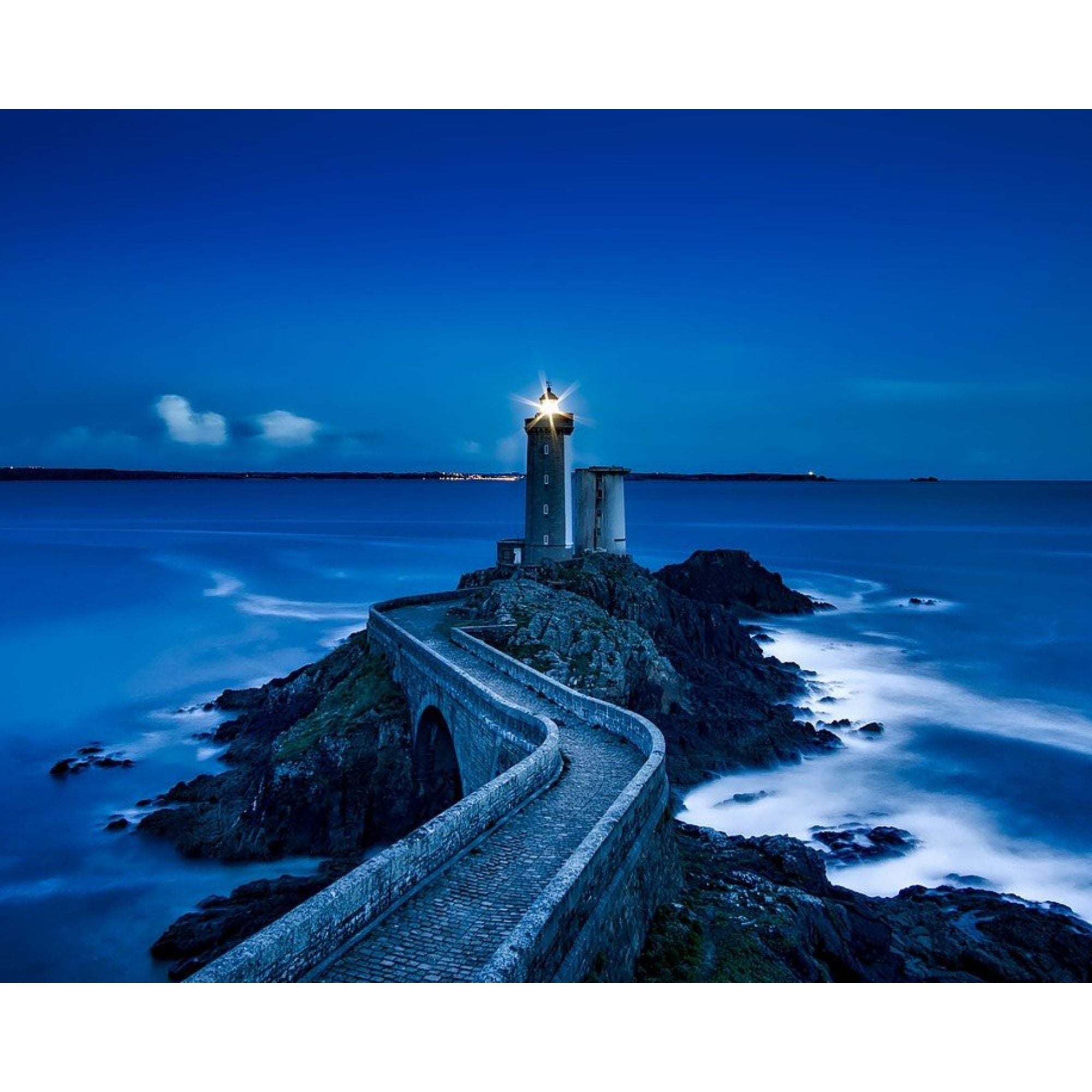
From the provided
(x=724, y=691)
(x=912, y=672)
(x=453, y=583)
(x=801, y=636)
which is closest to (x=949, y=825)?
(x=724, y=691)

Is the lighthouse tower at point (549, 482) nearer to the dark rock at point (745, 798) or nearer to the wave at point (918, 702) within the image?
the wave at point (918, 702)

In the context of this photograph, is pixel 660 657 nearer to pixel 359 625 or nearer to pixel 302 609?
pixel 359 625

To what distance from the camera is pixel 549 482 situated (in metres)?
31.7

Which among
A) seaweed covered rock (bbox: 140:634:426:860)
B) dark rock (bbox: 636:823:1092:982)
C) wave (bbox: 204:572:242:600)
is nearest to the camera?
dark rock (bbox: 636:823:1092:982)

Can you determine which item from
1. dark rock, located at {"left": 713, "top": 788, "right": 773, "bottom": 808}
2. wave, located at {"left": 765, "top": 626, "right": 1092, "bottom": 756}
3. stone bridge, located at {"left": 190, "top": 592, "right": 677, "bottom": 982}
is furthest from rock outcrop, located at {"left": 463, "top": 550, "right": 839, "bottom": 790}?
stone bridge, located at {"left": 190, "top": 592, "right": 677, "bottom": 982}

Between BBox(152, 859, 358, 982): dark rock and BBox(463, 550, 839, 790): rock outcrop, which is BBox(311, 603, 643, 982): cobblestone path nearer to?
BBox(152, 859, 358, 982): dark rock

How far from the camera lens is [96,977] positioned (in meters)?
15.0

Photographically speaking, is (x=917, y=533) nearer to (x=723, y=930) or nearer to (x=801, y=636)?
(x=801, y=636)

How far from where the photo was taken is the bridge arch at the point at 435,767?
63.4ft

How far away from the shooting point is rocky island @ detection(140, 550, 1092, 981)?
40.3ft

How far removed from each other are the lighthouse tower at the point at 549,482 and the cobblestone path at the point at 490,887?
685 inches

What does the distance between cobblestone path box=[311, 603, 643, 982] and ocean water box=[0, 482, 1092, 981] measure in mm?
7304

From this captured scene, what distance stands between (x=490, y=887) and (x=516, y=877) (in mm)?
362

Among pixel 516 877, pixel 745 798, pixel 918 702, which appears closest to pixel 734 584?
pixel 918 702
